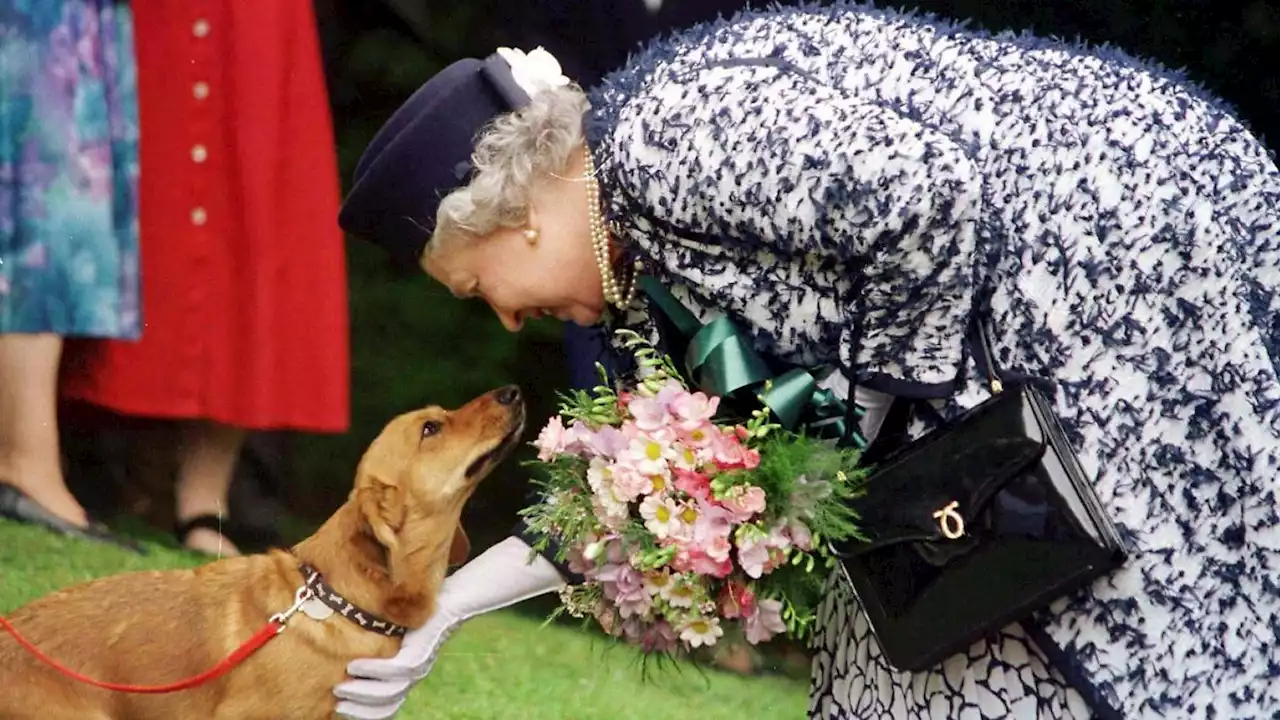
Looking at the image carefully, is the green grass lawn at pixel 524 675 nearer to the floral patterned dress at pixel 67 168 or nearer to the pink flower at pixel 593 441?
the floral patterned dress at pixel 67 168

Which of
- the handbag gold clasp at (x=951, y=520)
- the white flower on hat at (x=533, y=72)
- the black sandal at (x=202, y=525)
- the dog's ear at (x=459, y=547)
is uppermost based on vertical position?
the white flower on hat at (x=533, y=72)

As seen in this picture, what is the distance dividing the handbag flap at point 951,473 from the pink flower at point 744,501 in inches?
4.1

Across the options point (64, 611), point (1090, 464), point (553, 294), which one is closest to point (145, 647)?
point (64, 611)

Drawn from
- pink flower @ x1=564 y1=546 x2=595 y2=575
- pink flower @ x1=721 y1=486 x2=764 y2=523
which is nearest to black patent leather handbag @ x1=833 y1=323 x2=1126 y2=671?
pink flower @ x1=721 y1=486 x2=764 y2=523

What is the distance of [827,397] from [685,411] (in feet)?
0.50

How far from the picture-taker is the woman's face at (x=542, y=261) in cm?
137

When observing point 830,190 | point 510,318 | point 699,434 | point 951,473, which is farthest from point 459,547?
point 830,190

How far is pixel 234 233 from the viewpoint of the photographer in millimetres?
1774

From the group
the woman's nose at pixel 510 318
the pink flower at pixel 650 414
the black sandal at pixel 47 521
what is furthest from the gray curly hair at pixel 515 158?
the black sandal at pixel 47 521

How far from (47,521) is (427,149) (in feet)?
3.00

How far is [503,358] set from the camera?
1.84 metres

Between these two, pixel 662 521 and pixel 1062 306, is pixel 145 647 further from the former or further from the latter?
pixel 1062 306

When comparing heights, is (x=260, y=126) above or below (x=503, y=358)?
above

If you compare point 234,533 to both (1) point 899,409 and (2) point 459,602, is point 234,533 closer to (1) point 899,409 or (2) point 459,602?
(2) point 459,602
